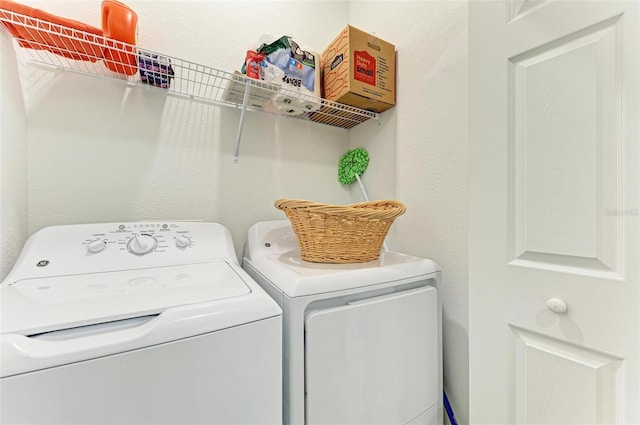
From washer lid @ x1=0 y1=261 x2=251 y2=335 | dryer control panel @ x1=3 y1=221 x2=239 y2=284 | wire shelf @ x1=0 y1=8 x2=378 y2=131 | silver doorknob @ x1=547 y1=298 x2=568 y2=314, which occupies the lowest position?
silver doorknob @ x1=547 y1=298 x2=568 y2=314

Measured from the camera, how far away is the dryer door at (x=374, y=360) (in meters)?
A: 0.73

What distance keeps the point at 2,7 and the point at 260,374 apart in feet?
4.09

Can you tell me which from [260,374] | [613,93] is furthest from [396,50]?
[260,374]

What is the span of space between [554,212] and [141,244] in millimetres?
1250

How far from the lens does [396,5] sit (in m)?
1.34

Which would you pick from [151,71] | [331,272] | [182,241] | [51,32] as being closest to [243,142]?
[151,71]

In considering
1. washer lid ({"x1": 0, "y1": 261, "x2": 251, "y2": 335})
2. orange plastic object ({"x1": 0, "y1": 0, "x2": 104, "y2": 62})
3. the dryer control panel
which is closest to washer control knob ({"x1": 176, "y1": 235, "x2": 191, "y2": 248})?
the dryer control panel

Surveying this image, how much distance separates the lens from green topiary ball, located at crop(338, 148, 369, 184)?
4.95 ft

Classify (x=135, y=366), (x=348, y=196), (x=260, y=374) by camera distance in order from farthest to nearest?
(x=348, y=196) < (x=260, y=374) < (x=135, y=366)

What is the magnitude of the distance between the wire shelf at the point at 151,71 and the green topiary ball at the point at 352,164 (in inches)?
7.2

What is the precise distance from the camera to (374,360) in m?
0.81

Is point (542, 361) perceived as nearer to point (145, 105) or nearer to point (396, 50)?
point (396, 50)

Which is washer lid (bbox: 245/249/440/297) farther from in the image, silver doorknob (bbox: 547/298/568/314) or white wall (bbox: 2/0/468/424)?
silver doorknob (bbox: 547/298/568/314)

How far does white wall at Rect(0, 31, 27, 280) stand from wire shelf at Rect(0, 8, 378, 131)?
0.29 feet
